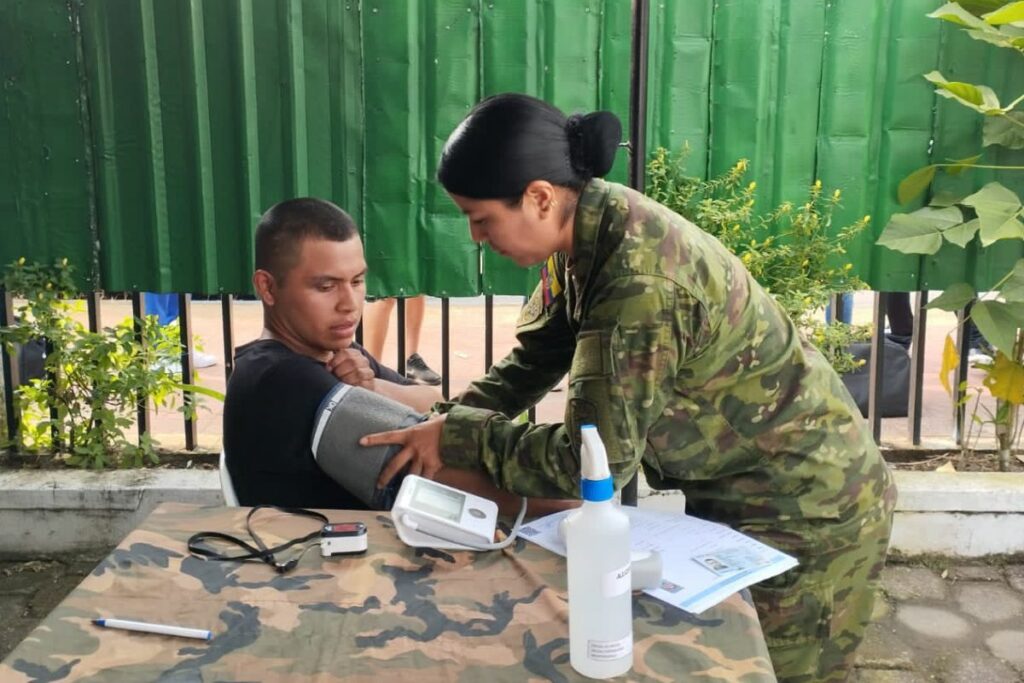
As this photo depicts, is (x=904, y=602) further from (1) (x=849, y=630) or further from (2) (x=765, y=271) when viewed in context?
(1) (x=849, y=630)

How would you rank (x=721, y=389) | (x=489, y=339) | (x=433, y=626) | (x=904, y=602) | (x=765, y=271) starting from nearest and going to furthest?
(x=433, y=626) → (x=721, y=389) → (x=904, y=602) → (x=765, y=271) → (x=489, y=339)

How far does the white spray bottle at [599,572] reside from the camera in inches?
46.6

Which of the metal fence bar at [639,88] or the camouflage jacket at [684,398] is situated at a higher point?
the metal fence bar at [639,88]

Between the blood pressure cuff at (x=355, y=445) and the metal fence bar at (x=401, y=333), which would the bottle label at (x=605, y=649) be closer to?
the blood pressure cuff at (x=355, y=445)

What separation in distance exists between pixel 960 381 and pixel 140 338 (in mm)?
3533

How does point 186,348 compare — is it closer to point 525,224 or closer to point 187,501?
point 187,501

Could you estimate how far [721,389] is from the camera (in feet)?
5.80

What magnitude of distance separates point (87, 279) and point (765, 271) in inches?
108

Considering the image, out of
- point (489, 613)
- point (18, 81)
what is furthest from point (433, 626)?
point (18, 81)

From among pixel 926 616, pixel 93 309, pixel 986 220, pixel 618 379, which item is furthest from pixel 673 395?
pixel 93 309

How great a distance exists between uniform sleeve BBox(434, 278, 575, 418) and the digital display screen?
52 centimetres

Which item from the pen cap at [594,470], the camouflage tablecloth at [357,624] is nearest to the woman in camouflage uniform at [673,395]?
the camouflage tablecloth at [357,624]

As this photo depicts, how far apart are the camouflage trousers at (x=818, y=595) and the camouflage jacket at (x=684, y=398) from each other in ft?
0.13

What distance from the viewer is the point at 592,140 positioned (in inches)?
67.1
